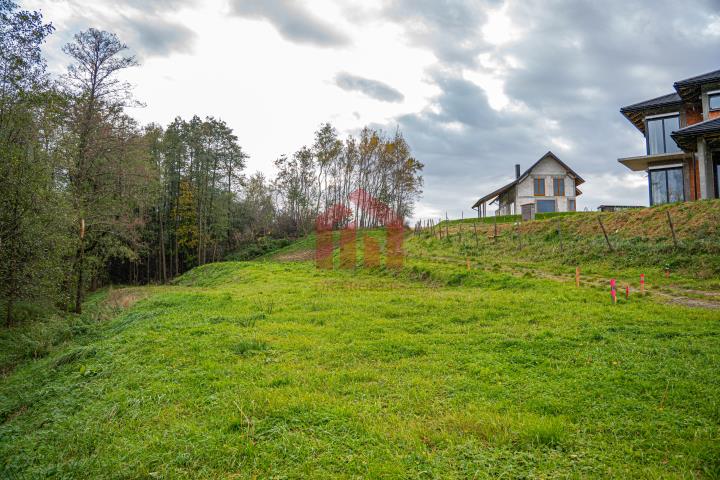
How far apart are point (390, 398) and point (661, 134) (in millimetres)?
29223

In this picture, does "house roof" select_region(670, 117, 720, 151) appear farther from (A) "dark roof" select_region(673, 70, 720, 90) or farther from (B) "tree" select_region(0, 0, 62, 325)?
(B) "tree" select_region(0, 0, 62, 325)

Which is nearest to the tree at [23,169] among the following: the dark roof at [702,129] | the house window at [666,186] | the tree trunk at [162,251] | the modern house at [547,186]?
the tree trunk at [162,251]

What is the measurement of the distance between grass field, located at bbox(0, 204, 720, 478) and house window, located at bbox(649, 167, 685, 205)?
57.9ft

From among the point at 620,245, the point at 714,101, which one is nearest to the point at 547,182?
the point at 714,101

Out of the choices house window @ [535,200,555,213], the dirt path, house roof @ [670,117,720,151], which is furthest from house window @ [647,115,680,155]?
the dirt path

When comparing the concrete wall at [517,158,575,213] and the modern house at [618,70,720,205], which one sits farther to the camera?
the concrete wall at [517,158,575,213]

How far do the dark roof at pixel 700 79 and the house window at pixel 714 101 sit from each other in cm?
84

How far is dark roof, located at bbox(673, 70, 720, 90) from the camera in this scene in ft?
70.8

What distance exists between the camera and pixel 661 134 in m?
25.8

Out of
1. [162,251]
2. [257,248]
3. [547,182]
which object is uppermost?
[547,182]

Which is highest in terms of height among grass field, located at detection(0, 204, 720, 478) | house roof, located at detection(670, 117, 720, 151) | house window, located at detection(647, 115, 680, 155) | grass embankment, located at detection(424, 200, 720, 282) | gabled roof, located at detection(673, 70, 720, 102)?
gabled roof, located at detection(673, 70, 720, 102)

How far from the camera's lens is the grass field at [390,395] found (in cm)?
405

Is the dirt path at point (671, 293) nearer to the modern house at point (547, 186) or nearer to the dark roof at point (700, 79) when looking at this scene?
the dark roof at point (700, 79)

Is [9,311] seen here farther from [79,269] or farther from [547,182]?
[547,182]
